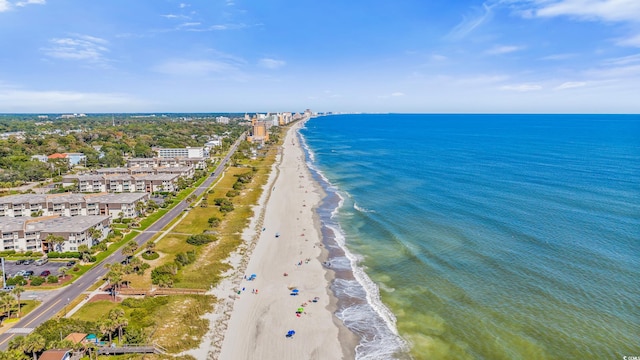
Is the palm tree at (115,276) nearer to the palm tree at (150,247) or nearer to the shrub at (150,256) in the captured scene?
the shrub at (150,256)

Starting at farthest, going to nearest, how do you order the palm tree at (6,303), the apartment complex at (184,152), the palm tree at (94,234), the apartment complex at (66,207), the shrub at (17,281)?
the apartment complex at (184,152)
the apartment complex at (66,207)
the palm tree at (94,234)
the shrub at (17,281)
the palm tree at (6,303)

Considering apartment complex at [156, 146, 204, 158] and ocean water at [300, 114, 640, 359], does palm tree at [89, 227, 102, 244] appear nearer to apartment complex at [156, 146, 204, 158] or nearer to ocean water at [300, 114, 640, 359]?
ocean water at [300, 114, 640, 359]

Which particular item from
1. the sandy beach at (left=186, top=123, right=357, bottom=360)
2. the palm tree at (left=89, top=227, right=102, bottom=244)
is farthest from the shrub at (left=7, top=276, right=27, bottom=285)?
the sandy beach at (left=186, top=123, right=357, bottom=360)

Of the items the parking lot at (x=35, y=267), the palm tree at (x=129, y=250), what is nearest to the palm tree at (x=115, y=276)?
the palm tree at (x=129, y=250)

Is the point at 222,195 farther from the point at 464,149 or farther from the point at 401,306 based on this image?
the point at 464,149

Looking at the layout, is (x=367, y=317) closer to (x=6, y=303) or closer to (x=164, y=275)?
(x=164, y=275)

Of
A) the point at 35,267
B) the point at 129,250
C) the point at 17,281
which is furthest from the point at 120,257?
the point at 17,281
